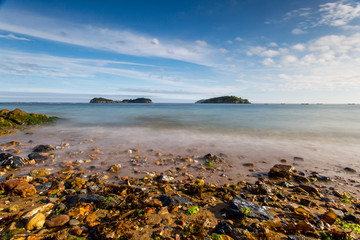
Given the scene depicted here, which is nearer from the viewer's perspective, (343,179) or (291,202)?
(291,202)

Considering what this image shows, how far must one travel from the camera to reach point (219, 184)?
672 centimetres

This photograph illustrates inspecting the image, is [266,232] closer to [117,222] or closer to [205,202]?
[205,202]

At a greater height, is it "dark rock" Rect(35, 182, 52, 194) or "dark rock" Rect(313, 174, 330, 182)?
"dark rock" Rect(35, 182, 52, 194)

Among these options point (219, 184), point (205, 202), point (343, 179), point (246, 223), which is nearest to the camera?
point (246, 223)

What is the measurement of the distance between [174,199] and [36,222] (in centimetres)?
332

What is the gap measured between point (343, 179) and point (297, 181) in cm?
216

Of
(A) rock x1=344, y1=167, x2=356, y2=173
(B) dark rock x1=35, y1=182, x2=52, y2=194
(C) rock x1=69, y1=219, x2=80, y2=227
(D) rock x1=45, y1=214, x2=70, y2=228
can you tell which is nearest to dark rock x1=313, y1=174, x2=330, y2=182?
(A) rock x1=344, y1=167, x2=356, y2=173

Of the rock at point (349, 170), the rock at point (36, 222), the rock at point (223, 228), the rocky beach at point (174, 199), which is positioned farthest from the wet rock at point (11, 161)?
the rock at point (349, 170)

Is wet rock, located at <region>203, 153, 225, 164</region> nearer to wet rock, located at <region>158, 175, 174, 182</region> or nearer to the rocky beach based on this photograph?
the rocky beach

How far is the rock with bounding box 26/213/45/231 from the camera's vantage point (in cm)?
373

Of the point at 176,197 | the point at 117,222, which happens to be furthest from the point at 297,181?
the point at 117,222

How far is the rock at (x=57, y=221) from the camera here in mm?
3859

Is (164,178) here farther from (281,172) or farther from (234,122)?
(234,122)

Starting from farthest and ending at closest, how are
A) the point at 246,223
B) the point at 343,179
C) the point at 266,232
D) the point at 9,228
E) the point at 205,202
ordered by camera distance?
the point at 343,179, the point at 205,202, the point at 246,223, the point at 266,232, the point at 9,228
